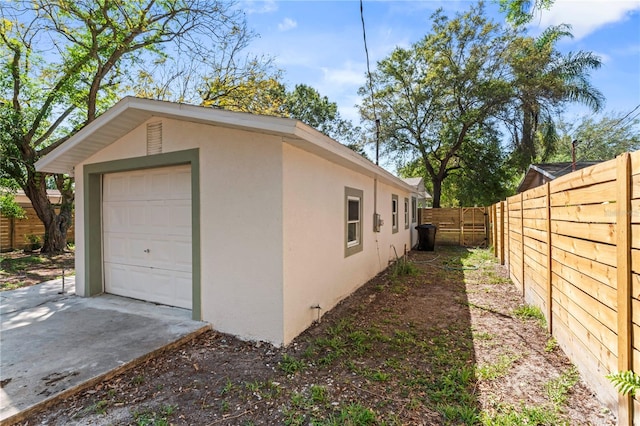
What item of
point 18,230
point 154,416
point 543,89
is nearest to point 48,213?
point 18,230

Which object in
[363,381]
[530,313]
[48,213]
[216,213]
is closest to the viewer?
[363,381]

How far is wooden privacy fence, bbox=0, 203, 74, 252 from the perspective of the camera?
1323 cm

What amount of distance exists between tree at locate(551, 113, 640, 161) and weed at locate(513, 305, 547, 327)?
90.3 feet

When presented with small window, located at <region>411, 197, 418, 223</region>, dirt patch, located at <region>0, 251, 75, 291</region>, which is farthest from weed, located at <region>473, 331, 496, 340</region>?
small window, located at <region>411, 197, 418, 223</region>

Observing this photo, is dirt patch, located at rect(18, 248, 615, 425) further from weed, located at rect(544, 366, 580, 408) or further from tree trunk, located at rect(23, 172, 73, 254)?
tree trunk, located at rect(23, 172, 73, 254)

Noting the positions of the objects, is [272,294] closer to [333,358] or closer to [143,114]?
[333,358]

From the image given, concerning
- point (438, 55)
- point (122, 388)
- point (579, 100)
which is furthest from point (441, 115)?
point (122, 388)

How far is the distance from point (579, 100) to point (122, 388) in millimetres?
19065

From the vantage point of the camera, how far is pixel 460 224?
14.9m

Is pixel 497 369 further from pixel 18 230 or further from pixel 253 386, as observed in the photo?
pixel 18 230

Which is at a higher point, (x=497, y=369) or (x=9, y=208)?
(x=9, y=208)

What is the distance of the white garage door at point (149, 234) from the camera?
4730 mm

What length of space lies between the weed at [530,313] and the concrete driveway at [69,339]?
4524mm

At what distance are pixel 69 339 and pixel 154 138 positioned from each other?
9.04 ft
